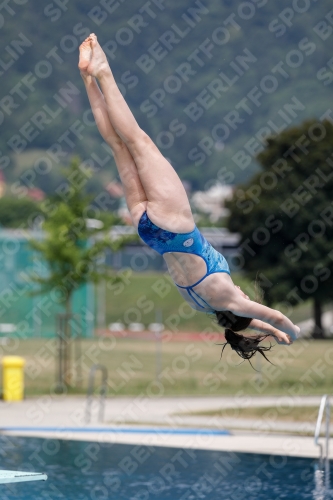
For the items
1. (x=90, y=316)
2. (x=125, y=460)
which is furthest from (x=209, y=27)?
(x=125, y=460)

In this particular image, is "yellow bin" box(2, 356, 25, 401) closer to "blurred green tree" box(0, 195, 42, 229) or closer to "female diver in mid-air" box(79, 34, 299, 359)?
"female diver in mid-air" box(79, 34, 299, 359)

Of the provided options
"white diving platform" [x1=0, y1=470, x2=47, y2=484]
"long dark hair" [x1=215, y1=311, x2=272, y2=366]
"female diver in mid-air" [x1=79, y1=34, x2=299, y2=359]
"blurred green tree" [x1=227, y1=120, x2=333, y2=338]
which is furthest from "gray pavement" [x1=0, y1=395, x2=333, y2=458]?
"blurred green tree" [x1=227, y1=120, x2=333, y2=338]

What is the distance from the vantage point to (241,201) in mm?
35281

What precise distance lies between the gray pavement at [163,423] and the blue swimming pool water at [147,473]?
41 centimetres

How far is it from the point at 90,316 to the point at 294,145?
34.3ft

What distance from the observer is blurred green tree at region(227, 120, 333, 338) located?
34.2 m

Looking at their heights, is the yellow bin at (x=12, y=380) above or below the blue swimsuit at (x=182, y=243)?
below

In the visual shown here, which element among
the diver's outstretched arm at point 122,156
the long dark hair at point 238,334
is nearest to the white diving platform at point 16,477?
the long dark hair at point 238,334

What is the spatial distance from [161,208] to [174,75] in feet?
344

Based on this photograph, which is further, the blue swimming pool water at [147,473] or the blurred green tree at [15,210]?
the blurred green tree at [15,210]

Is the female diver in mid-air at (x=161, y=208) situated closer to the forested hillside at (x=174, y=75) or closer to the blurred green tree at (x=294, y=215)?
the blurred green tree at (x=294, y=215)

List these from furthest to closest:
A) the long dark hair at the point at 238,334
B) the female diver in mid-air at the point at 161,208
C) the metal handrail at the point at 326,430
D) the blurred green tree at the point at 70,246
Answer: the blurred green tree at the point at 70,246
the metal handrail at the point at 326,430
the long dark hair at the point at 238,334
the female diver in mid-air at the point at 161,208

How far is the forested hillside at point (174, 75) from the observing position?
332 feet

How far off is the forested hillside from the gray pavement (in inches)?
3087
